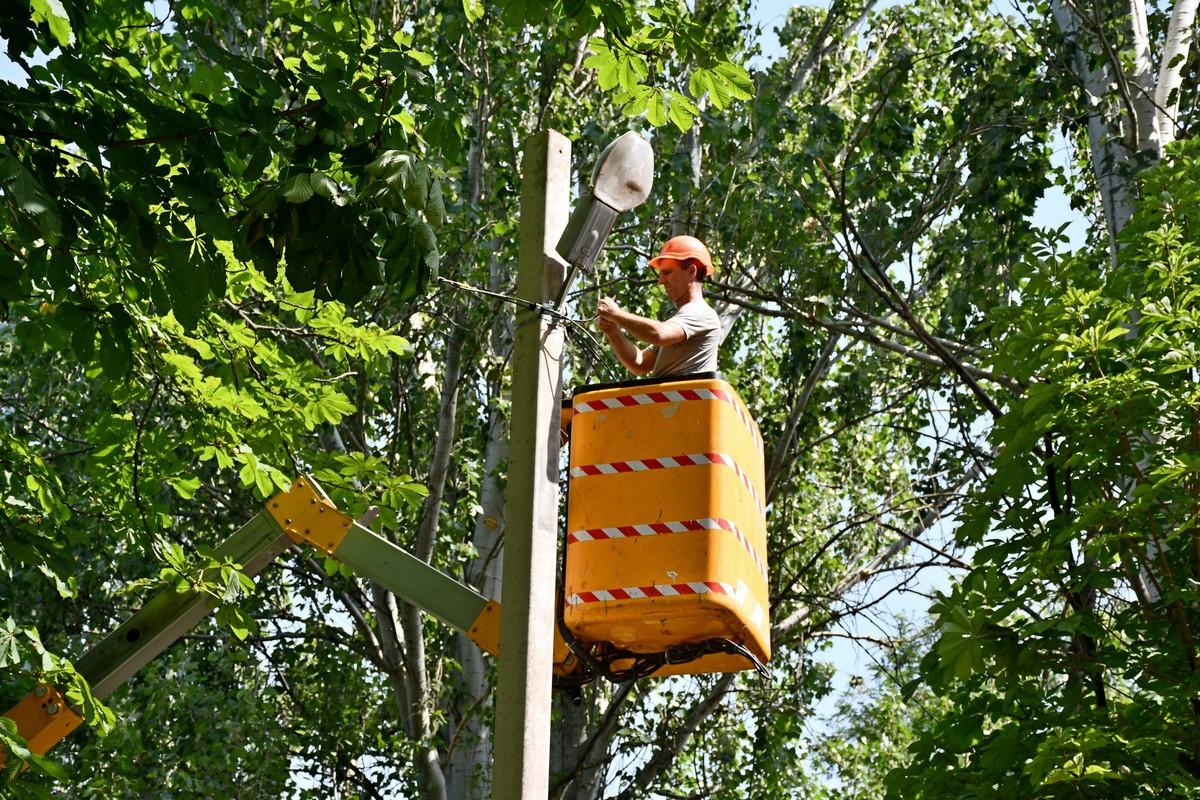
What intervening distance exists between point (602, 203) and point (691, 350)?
2.43ft

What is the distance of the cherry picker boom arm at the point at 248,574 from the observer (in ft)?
22.1

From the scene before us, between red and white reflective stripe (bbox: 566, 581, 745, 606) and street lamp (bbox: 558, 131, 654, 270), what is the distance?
50.5 inches

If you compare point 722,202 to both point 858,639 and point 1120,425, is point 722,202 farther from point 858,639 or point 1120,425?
point 1120,425

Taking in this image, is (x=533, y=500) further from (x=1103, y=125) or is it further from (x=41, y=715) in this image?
(x=1103, y=125)

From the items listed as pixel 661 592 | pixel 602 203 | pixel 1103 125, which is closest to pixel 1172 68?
pixel 1103 125

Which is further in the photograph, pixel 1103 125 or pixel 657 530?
pixel 1103 125

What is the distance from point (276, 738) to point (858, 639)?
550 cm

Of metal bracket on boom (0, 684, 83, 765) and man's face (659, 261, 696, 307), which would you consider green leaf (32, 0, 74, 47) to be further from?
metal bracket on boom (0, 684, 83, 765)

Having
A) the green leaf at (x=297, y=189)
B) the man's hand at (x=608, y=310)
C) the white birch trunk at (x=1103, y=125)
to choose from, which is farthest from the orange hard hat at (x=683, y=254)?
the white birch trunk at (x=1103, y=125)

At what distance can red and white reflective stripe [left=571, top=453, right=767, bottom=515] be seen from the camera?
199 inches

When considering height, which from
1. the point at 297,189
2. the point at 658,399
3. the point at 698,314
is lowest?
the point at 658,399

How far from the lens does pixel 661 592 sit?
192 inches

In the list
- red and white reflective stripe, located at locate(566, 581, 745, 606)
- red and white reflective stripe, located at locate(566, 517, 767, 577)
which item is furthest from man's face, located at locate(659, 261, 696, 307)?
red and white reflective stripe, located at locate(566, 581, 745, 606)

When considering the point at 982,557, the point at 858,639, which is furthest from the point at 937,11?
the point at 982,557
